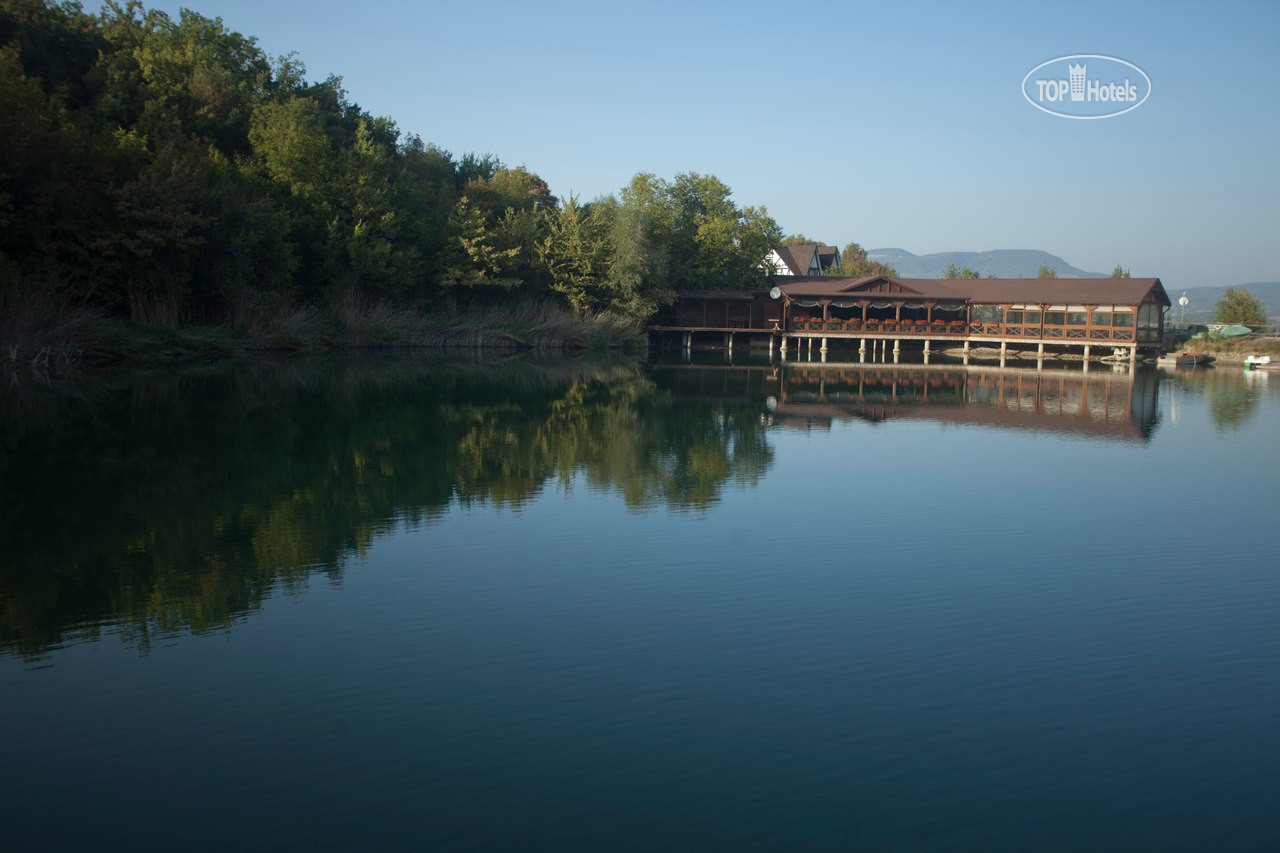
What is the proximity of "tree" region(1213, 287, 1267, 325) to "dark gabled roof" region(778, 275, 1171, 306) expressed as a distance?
→ 5882 mm

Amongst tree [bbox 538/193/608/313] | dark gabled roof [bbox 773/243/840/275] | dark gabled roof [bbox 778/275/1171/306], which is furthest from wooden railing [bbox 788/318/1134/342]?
dark gabled roof [bbox 773/243/840/275]

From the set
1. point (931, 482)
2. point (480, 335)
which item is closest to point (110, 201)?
point (480, 335)

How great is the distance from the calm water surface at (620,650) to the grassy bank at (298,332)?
10.4 metres

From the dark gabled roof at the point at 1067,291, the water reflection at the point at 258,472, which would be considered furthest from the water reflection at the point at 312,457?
the dark gabled roof at the point at 1067,291

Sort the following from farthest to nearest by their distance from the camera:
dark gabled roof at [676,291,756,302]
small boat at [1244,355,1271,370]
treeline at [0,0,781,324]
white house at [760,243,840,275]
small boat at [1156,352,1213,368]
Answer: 1. white house at [760,243,840,275]
2. dark gabled roof at [676,291,756,302]
3. small boat at [1156,352,1213,368]
4. small boat at [1244,355,1271,370]
5. treeline at [0,0,781,324]

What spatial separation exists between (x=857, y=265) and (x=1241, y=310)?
35.0 metres

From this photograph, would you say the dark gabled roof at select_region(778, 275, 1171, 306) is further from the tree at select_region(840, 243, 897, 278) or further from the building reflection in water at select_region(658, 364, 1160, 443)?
the tree at select_region(840, 243, 897, 278)

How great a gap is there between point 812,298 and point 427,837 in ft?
148

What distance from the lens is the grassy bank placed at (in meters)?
23.1

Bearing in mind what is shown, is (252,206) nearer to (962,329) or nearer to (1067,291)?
(962,329)

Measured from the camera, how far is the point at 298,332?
32500 mm

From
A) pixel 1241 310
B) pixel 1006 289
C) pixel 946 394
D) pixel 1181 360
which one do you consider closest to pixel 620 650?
pixel 946 394

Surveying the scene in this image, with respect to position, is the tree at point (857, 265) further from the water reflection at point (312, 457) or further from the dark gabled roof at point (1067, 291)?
the water reflection at point (312, 457)

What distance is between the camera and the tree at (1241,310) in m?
49.1
